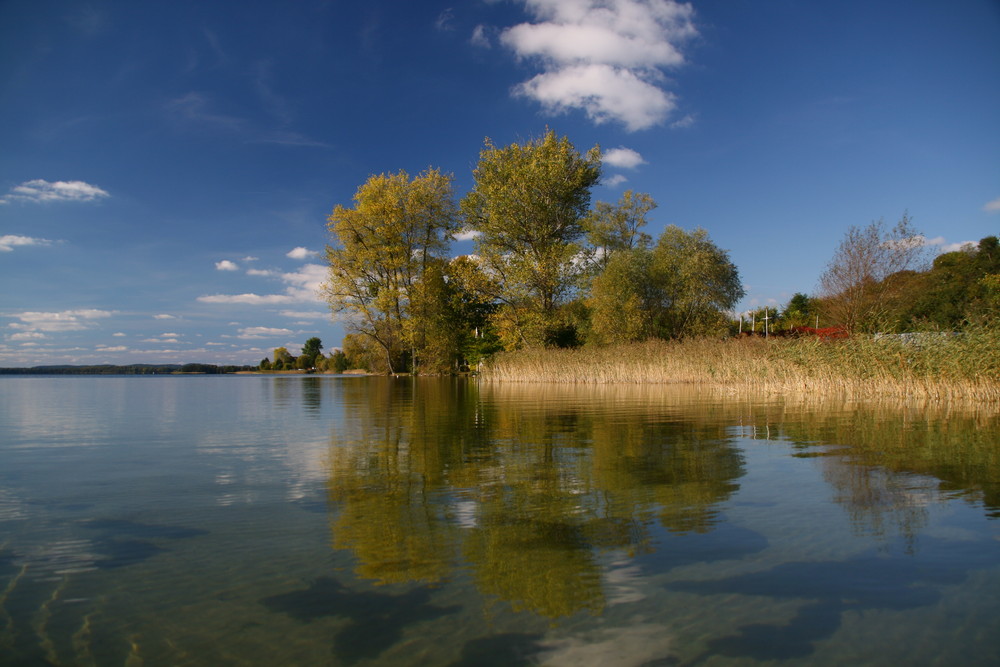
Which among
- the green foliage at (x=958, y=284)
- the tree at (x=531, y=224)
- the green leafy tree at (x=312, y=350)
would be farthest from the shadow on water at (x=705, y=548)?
the green leafy tree at (x=312, y=350)

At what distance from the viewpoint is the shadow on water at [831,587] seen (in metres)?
1.96

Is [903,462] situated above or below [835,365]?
below

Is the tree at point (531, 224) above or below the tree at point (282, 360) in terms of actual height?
above

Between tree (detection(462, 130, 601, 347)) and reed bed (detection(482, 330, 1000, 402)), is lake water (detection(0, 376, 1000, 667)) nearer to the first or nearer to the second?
reed bed (detection(482, 330, 1000, 402))

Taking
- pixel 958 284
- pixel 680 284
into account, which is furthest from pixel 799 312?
pixel 680 284

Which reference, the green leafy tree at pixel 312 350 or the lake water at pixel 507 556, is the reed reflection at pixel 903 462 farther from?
the green leafy tree at pixel 312 350

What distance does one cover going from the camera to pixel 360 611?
220 cm

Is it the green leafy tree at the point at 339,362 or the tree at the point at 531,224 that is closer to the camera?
the tree at the point at 531,224

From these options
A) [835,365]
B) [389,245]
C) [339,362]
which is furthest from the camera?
[339,362]

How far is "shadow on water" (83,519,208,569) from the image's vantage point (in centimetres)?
281

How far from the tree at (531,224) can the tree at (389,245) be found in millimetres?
5002

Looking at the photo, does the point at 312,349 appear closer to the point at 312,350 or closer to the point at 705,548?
the point at 312,350

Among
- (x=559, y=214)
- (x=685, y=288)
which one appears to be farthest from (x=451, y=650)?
(x=685, y=288)

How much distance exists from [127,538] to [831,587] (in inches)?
143
